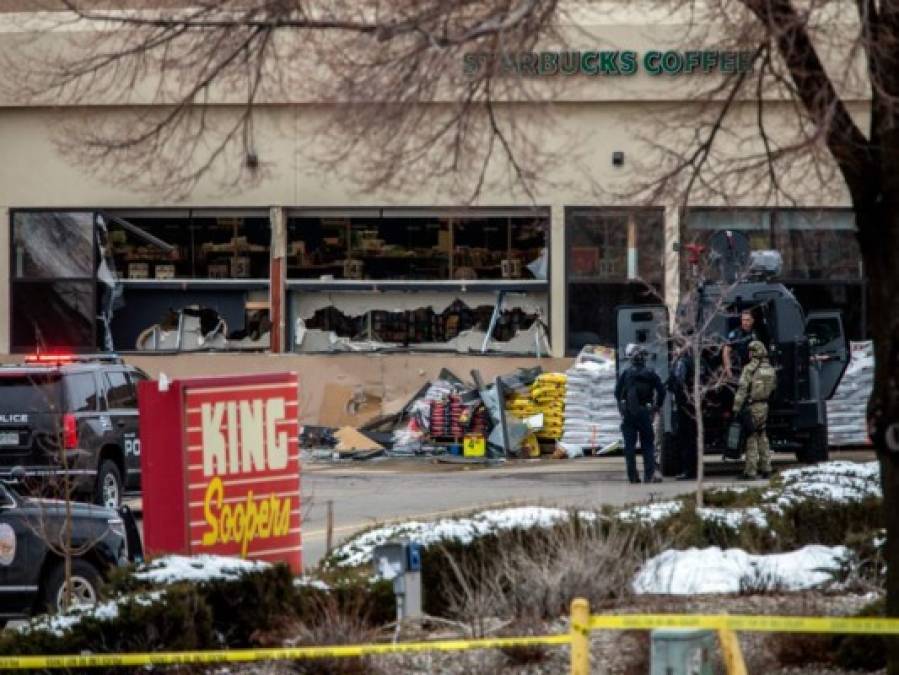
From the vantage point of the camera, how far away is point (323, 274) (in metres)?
32.9

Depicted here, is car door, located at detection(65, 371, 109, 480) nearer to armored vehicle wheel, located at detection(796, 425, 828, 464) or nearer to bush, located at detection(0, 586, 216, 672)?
armored vehicle wheel, located at detection(796, 425, 828, 464)

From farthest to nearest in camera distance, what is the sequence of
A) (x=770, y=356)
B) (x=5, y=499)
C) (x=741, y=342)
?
(x=770, y=356)
(x=741, y=342)
(x=5, y=499)

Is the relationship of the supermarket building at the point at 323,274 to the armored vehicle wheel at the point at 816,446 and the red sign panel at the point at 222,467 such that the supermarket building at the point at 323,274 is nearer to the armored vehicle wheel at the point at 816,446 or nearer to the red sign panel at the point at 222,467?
the armored vehicle wheel at the point at 816,446

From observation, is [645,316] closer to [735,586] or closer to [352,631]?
[735,586]

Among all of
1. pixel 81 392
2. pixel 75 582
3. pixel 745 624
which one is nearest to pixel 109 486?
pixel 81 392

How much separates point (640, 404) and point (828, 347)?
12.0ft

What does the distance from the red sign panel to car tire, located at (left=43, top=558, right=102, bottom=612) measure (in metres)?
1.85

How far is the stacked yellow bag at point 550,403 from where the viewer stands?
93.8 feet

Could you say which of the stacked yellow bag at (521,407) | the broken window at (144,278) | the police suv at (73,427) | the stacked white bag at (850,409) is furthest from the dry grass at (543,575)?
the broken window at (144,278)

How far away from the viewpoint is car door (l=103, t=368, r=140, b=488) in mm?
21406

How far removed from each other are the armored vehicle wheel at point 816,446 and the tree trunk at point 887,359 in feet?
50.0

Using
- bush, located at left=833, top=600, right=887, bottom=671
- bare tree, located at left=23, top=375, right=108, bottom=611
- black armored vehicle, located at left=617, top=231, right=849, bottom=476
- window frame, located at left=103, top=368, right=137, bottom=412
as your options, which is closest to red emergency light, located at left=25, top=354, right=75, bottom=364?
window frame, located at left=103, top=368, right=137, bottom=412

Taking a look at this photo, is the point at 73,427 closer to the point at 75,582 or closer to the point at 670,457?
the point at 75,582

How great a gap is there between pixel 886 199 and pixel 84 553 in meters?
7.51
